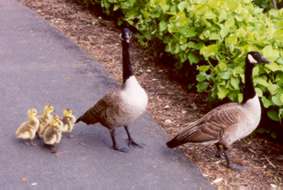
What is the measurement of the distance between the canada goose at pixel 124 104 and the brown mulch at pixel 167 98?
771mm

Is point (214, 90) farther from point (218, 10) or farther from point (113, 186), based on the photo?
point (113, 186)

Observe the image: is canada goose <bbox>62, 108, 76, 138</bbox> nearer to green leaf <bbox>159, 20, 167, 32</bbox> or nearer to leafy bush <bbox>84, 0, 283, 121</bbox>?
leafy bush <bbox>84, 0, 283, 121</bbox>

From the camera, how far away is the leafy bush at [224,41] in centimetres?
570

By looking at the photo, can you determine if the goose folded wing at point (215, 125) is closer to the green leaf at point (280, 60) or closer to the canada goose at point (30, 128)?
the green leaf at point (280, 60)

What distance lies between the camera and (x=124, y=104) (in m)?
5.56

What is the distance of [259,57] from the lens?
5348 mm

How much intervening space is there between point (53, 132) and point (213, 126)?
1.58 metres

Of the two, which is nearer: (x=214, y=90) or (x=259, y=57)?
(x=259, y=57)

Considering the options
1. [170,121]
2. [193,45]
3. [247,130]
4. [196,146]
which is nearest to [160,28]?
[193,45]

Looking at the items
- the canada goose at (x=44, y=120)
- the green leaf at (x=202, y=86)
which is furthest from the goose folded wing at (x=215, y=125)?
the canada goose at (x=44, y=120)

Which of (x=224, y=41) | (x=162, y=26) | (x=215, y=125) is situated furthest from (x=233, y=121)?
(x=162, y=26)

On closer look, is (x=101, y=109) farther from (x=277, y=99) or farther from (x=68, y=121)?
(x=277, y=99)

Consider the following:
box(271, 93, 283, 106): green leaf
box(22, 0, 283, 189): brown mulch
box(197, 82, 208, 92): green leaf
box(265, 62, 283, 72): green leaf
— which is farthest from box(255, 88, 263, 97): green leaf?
box(197, 82, 208, 92): green leaf

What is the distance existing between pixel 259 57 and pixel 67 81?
3000 mm
